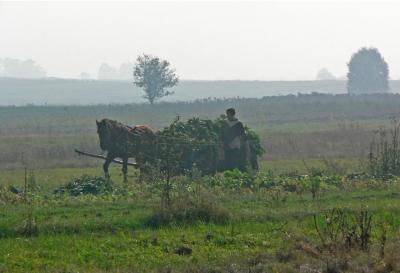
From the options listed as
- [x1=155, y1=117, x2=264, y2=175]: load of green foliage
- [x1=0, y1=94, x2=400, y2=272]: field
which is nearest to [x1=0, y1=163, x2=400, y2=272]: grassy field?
[x1=0, y1=94, x2=400, y2=272]: field

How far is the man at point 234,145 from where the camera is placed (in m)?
24.9

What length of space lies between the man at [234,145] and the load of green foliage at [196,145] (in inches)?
9.0

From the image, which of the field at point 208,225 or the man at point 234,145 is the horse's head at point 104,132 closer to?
the field at point 208,225

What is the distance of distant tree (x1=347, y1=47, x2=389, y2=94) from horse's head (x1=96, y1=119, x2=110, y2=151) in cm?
12467

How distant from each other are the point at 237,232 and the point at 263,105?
199 ft

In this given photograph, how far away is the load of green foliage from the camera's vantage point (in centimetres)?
2412

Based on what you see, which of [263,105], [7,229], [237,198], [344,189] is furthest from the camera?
[263,105]

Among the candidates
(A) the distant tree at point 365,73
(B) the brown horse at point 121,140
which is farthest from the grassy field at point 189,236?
(A) the distant tree at point 365,73

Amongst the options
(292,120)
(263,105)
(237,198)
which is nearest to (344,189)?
(237,198)

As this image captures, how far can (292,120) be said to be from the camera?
2457 inches

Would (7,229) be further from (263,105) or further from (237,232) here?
(263,105)

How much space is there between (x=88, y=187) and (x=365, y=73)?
134 meters

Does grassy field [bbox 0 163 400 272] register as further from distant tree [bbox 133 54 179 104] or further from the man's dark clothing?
distant tree [bbox 133 54 179 104]

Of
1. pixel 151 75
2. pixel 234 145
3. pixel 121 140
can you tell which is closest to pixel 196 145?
pixel 234 145
